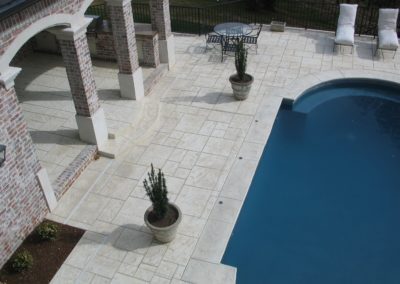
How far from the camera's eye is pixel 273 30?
52.6 feet

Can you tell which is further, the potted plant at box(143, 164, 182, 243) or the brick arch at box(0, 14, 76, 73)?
the potted plant at box(143, 164, 182, 243)

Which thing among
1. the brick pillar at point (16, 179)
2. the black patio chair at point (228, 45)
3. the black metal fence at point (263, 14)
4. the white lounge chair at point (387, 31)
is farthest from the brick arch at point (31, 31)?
the black metal fence at point (263, 14)

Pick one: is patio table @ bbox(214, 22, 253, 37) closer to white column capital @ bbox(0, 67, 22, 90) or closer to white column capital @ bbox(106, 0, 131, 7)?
white column capital @ bbox(106, 0, 131, 7)

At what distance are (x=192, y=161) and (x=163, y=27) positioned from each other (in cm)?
517

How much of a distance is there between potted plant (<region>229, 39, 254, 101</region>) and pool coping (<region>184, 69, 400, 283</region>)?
0.63m

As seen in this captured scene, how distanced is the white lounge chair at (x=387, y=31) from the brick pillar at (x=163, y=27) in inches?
266

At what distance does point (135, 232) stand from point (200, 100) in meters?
5.10

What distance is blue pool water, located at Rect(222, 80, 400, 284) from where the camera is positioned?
7.92 m

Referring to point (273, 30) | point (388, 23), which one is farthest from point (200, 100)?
point (388, 23)

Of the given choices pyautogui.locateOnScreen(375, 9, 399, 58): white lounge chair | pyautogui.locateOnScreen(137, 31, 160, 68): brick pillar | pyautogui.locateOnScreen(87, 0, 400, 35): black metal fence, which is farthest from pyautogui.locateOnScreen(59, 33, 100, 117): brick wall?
pyautogui.locateOnScreen(87, 0, 400, 35): black metal fence

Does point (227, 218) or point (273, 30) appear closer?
point (227, 218)

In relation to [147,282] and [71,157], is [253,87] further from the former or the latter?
[147,282]

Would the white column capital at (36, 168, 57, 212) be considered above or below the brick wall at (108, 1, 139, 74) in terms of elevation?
below

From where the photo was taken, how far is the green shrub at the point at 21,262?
7344 mm
